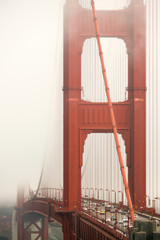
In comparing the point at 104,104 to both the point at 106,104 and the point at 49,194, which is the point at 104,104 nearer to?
the point at 106,104

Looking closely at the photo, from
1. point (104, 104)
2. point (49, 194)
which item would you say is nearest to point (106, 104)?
point (104, 104)

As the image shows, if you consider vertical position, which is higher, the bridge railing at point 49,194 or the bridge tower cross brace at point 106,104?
the bridge tower cross brace at point 106,104

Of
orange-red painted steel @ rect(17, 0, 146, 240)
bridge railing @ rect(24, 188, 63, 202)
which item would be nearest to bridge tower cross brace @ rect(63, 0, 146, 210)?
orange-red painted steel @ rect(17, 0, 146, 240)

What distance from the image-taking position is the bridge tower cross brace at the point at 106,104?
19.2m

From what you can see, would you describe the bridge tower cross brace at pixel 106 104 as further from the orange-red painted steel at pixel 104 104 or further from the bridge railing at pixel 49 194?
the bridge railing at pixel 49 194

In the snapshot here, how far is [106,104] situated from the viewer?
1934 centimetres

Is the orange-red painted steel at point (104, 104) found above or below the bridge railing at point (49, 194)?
above

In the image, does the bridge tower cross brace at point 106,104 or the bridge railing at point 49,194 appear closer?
the bridge tower cross brace at point 106,104

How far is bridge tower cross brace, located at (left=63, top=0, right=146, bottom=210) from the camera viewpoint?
19203 millimetres

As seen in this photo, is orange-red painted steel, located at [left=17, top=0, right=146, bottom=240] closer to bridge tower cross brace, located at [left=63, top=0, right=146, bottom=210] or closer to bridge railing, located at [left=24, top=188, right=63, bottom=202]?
bridge tower cross brace, located at [left=63, top=0, right=146, bottom=210]

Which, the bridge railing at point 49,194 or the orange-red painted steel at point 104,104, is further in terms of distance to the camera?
the bridge railing at point 49,194

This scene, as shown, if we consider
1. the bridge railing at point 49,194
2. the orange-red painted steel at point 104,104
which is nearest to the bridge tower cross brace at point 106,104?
the orange-red painted steel at point 104,104

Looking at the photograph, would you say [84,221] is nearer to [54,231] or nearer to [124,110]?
[124,110]

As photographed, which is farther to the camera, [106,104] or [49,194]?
[49,194]
